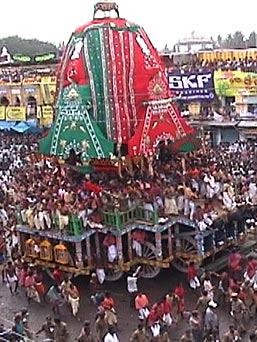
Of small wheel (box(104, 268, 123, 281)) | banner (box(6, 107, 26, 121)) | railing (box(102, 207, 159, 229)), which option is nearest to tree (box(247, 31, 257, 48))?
banner (box(6, 107, 26, 121))

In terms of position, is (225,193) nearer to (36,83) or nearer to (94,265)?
(94,265)

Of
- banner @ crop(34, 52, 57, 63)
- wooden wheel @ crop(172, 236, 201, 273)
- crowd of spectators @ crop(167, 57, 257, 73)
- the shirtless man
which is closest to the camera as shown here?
wooden wheel @ crop(172, 236, 201, 273)

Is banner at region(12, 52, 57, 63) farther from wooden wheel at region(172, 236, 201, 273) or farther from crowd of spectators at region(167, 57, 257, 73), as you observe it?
wooden wheel at region(172, 236, 201, 273)

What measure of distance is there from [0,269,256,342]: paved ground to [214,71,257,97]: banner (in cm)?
1945

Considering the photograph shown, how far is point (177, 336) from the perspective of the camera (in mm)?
14266

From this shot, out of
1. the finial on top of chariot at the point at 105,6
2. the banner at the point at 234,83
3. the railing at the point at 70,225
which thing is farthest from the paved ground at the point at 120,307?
the banner at the point at 234,83

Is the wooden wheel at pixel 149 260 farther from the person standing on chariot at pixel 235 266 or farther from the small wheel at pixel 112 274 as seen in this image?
the person standing on chariot at pixel 235 266

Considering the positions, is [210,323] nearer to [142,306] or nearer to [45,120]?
[142,306]

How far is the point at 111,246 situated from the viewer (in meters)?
16.6

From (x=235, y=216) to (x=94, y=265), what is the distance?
389cm

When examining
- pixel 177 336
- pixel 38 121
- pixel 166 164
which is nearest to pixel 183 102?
pixel 38 121

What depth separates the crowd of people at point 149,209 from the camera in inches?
542

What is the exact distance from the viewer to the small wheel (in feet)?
55.6

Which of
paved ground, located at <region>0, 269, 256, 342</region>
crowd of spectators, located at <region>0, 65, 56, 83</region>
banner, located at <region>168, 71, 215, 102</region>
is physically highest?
crowd of spectators, located at <region>0, 65, 56, 83</region>
